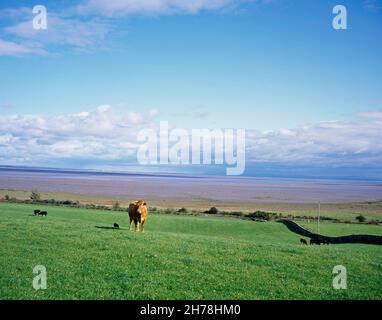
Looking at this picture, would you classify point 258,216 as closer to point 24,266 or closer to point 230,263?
point 230,263

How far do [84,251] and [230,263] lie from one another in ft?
21.3

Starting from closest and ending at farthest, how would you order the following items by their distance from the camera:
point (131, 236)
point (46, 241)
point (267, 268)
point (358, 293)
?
1. point (358, 293)
2. point (267, 268)
3. point (46, 241)
4. point (131, 236)

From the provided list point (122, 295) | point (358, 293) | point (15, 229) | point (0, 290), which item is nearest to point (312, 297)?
point (358, 293)

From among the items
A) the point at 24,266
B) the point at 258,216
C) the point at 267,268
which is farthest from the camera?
the point at 258,216

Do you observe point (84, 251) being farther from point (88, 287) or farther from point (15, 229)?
point (15, 229)

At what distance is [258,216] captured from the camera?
5691 cm

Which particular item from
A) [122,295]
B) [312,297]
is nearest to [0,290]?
[122,295]

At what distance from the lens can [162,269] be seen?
14.7 meters

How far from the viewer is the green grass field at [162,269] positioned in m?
12.3

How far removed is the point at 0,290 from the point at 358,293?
38.2 feet

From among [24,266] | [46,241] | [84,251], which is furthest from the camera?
[46,241]

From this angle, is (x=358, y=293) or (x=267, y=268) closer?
(x=358, y=293)

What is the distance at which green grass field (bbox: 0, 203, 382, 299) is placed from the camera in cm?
1229
